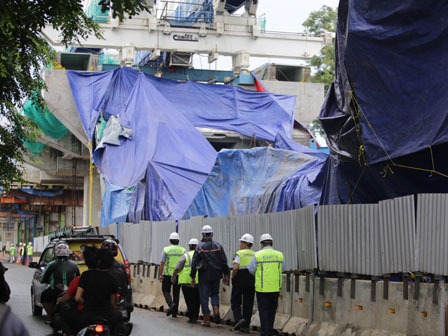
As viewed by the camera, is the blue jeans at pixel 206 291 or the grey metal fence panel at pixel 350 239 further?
the blue jeans at pixel 206 291

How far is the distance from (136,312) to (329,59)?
140ft

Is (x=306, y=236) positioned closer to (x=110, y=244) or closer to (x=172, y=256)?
(x=110, y=244)

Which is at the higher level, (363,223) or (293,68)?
(293,68)

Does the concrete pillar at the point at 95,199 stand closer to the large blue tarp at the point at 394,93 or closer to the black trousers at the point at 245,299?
the black trousers at the point at 245,299

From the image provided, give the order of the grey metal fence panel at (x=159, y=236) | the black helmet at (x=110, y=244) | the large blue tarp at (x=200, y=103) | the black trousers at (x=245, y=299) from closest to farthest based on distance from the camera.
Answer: the black trousers at (x=245, y=299) → the black helmet at (x=110, y=244) → the grey metal fence panel at (x=159, y=236) → the large blue tarp at (x=200, y=103)

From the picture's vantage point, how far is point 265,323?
496 inches

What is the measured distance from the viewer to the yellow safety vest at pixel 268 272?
12.7 meters

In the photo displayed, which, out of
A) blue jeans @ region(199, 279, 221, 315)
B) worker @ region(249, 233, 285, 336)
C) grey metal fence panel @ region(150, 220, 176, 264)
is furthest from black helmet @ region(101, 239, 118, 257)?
grey metal fence panel @ region(150, 220, 176, 264)

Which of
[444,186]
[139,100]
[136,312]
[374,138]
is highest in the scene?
[139,100]

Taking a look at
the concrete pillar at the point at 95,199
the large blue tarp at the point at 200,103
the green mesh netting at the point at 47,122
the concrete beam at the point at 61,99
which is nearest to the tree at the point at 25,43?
the large blue tarp at the point at 200,103

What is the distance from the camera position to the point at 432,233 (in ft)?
33.4

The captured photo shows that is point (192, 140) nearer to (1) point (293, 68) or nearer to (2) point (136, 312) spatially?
(2) point (136, 312)

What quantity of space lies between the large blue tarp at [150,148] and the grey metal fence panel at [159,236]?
3.54 meters

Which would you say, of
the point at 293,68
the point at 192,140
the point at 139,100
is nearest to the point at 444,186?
the point at 192,140
